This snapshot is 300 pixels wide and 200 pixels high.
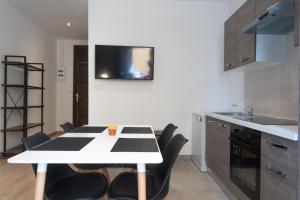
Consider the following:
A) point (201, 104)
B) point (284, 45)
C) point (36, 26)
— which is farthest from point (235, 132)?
point (36, 26)

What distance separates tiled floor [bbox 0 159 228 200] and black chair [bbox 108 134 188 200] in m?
0.82

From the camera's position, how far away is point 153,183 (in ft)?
5.82

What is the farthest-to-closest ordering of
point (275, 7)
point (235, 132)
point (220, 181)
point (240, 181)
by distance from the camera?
point (220, 181) < point (235, 132) < point (240, 181) < point (275, 7)

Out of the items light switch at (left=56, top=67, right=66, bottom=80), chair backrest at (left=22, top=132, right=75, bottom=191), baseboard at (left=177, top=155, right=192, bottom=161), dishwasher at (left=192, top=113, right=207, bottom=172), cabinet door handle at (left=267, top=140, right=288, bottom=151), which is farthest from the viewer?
light switch at (left=56, top=67, right=66, bottom=80)

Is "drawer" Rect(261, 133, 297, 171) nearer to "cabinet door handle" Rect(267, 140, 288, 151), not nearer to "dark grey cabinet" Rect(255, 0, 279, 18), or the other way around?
"cabinet door handle" Rect(267, 140, 288, 151)

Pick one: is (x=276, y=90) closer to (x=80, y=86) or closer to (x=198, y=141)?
(x=198, y=141)

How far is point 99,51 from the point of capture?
12.3 ft

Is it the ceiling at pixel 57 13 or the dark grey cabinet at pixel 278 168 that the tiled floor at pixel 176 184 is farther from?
the ceiling at pixel 57 13

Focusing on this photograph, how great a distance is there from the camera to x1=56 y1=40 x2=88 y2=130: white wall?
6.37 metres

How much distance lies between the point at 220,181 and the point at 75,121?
4699 mm

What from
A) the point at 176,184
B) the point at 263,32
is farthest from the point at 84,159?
the point at 263,32

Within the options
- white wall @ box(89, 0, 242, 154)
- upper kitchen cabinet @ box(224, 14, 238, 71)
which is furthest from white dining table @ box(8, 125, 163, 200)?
white wall @ box(89, 0, 242, 154)

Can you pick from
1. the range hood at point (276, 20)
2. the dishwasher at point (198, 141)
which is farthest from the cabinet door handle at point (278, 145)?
the dishwasher at point (198, 141)

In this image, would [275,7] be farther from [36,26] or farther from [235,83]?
[36,26]
